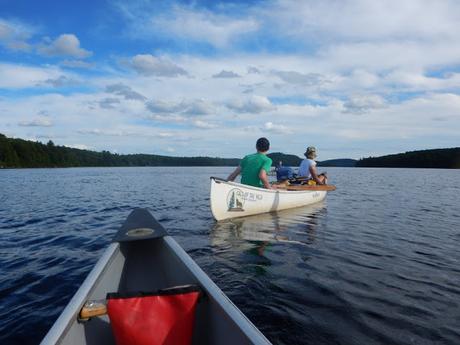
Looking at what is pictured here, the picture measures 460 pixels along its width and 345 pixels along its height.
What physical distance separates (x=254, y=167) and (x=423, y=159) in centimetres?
11981

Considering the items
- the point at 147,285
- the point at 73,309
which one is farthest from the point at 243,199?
the point at 73,309

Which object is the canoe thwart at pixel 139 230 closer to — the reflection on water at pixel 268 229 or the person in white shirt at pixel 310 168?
the reflection on water at pixel 268 229

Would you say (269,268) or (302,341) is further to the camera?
(269,268)

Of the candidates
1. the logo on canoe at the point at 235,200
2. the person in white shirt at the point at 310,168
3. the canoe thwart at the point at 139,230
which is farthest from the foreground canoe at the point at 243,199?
the canoe thwart at the point at 139,230

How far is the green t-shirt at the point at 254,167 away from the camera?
10352 millimetres

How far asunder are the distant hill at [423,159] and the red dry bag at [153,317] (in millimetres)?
120243

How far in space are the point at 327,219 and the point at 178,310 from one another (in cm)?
1026

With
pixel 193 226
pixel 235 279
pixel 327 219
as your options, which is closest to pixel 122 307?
pixel 235 279

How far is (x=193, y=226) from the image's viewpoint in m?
10.7

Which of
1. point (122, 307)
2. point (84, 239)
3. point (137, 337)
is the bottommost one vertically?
point (84, 239)

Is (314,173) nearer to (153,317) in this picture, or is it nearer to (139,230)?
(139,230)

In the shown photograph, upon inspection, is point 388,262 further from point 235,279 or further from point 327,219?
point 327,219

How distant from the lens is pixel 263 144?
10.1 meters

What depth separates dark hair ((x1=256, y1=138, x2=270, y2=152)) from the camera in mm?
10117
